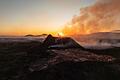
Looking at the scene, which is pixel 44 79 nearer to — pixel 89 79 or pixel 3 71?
pixel 89 79

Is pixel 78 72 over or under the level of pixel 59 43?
under

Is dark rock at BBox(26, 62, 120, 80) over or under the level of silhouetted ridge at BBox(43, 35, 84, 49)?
under

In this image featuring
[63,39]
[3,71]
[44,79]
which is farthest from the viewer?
[63,39]

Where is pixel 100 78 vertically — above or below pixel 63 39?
below

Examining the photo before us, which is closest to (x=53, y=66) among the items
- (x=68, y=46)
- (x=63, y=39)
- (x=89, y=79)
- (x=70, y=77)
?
(x=70, y=77)

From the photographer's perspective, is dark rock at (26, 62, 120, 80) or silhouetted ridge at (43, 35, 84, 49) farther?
silhouetted ridge at (43, 35, 84, 49)

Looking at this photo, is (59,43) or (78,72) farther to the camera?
(59,43)

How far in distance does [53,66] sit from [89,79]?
5.98 metres

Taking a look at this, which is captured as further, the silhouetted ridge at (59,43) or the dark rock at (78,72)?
the silhouetted ridge at (59,43)

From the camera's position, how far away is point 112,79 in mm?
21172

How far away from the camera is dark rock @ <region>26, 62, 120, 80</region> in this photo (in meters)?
20.9

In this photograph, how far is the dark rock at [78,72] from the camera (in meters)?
20.9

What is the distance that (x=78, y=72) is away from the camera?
22.5 meters

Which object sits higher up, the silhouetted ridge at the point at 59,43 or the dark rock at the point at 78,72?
the silhouetted ridge at the point at 59,43
